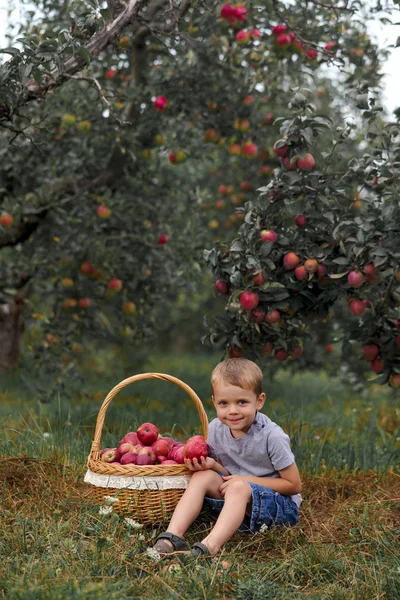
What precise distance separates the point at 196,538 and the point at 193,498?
216 mm

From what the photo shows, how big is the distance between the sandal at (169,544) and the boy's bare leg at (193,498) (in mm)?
61

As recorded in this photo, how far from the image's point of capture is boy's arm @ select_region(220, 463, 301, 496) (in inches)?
116

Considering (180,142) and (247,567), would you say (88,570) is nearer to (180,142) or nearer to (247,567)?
(247,567)

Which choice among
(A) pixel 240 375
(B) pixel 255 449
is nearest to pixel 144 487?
(B) pixel 255 449

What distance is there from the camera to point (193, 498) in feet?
9.34

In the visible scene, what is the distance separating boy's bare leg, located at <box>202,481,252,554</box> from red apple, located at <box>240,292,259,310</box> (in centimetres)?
95

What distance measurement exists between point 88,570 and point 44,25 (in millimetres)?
4135

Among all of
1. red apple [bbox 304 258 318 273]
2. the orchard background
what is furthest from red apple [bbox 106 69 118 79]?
red apple [bbox 304 258 318 273]

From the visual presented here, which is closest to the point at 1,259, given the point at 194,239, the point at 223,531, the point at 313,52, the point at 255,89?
the point at 194,239

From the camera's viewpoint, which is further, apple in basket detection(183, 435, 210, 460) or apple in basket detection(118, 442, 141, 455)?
apple in basket detection(118, 442, 141, 455)

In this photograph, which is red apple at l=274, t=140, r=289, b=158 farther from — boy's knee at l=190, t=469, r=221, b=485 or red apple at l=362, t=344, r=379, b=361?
boy's knee at l=190, t=469, r=221, b=485

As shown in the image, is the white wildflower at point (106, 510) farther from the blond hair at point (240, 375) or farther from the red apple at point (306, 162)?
the red apple at point (306, 162)

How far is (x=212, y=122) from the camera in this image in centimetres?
547

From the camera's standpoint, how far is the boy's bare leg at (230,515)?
8.75ft
